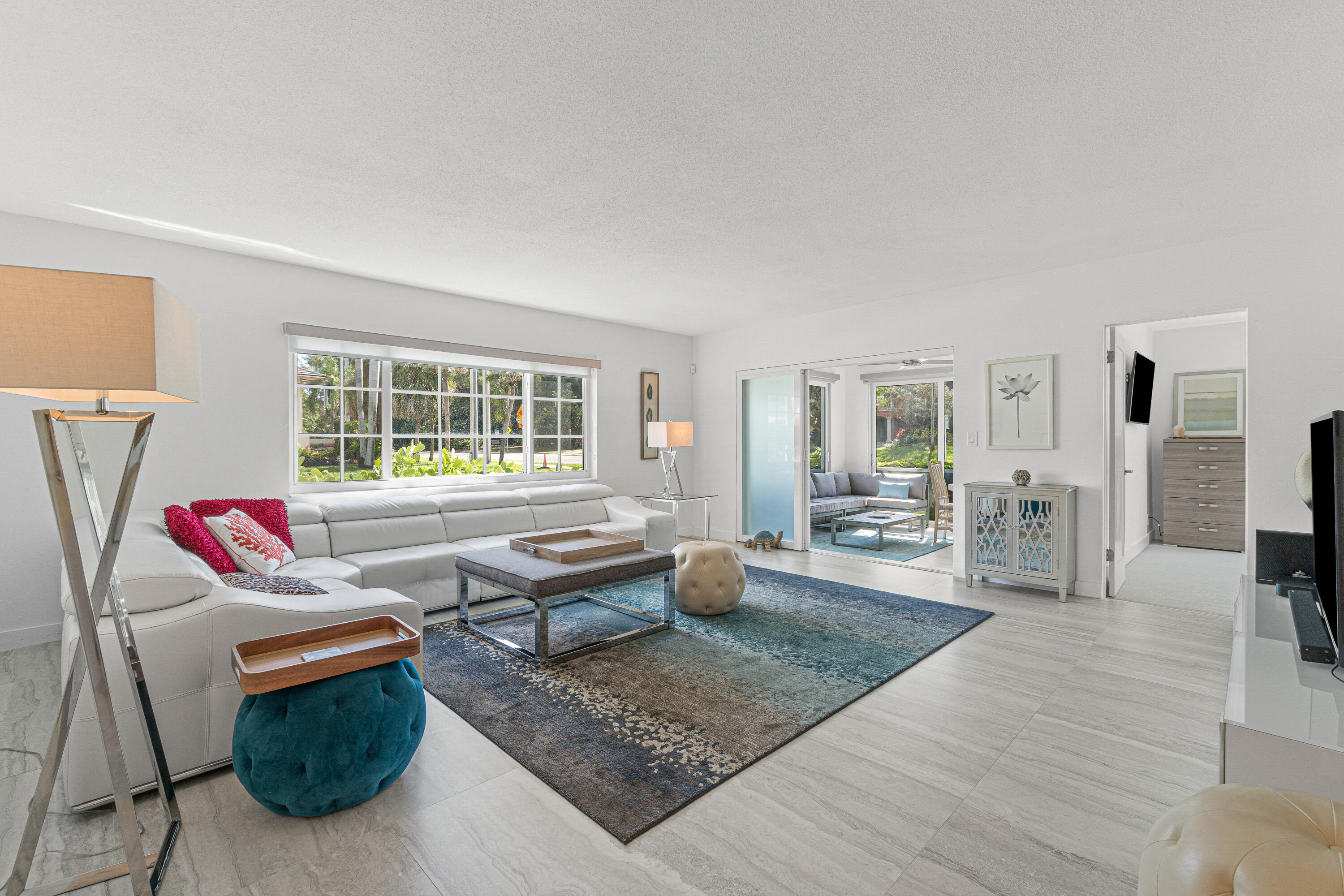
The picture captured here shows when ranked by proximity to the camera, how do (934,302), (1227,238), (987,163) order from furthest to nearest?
(934,302), (1227,238), (987,163)

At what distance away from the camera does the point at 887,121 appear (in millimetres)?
2359

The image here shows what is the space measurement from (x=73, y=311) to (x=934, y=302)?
17.4 ft

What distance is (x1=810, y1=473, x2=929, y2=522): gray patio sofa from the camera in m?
7.18

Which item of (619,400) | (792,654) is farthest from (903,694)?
(619,400)

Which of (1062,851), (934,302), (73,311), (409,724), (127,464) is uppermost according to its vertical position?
(934,302)

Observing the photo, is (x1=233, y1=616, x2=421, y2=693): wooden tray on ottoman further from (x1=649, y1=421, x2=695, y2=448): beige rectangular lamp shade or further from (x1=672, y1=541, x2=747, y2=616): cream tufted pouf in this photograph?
(x1=649, y1=421, x2=695, y2=448): beige rectangular lamp shade

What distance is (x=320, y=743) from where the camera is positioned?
72.2 inches

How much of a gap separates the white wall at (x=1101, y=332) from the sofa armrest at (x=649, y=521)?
7.02ft

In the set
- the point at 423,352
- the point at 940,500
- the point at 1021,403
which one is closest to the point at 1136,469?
the point at 940,500

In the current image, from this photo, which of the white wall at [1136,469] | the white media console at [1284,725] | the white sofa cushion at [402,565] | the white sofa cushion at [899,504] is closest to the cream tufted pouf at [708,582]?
the white sofa cushion at [402,565]

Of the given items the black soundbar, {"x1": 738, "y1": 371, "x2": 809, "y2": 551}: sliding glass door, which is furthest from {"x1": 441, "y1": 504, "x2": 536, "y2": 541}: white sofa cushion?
the black soundbar

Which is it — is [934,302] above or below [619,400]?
above

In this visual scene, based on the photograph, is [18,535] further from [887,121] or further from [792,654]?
[887,121]

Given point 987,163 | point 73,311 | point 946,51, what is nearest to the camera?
point 73,311
